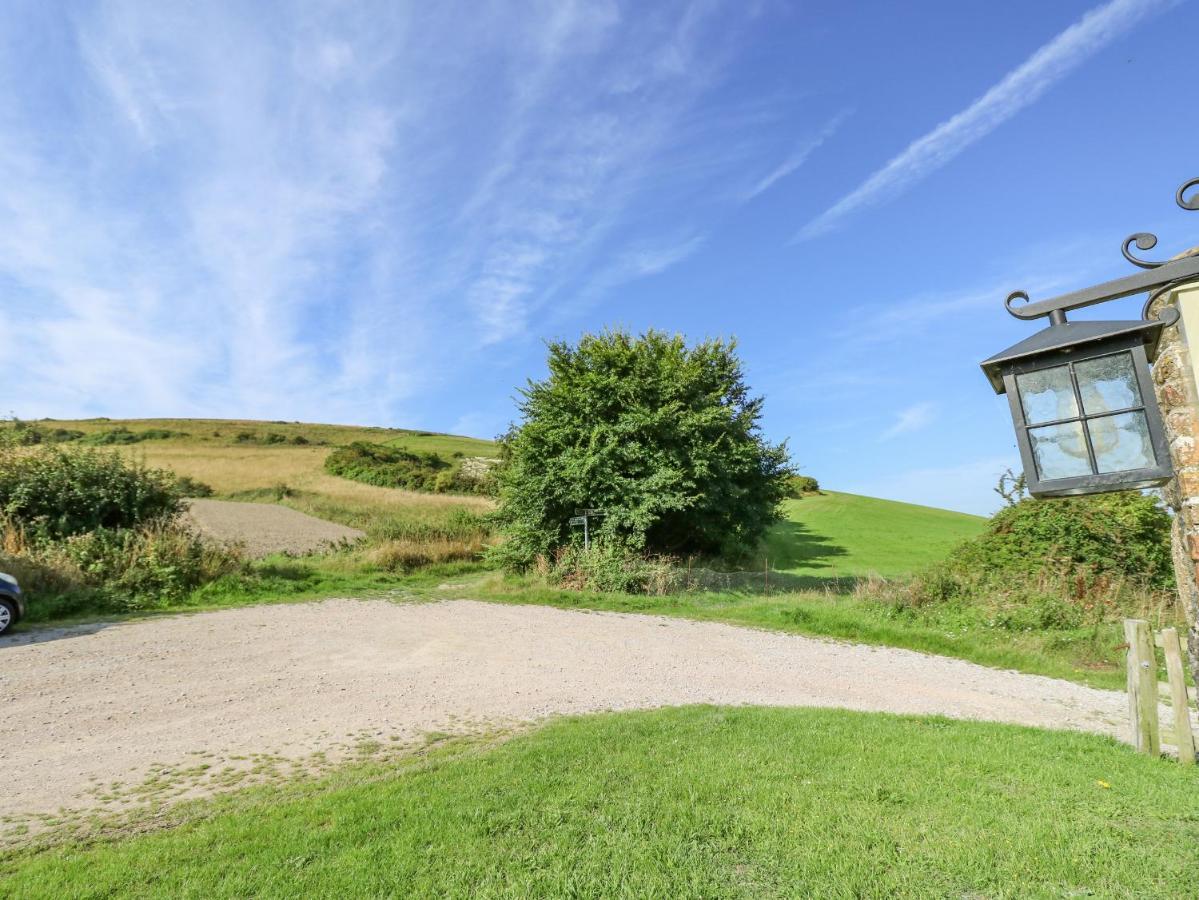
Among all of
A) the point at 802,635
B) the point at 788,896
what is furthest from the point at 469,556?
the point at 788,896

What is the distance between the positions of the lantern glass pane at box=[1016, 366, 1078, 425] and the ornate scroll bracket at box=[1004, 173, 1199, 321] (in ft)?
1.09

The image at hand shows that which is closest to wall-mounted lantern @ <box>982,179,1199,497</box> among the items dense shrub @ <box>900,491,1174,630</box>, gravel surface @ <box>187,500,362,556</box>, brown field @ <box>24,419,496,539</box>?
dense shrub @ <box>900,491,1174,630</box>

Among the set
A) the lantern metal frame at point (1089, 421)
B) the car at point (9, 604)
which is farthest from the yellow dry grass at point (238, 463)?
the lantern metal frame at point (1089, 421)

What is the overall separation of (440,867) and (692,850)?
1.23 meters

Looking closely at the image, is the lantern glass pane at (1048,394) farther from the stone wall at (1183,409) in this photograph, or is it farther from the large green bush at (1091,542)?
the large green bush at (1091,542)

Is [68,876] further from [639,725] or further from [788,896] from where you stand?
[639,725]

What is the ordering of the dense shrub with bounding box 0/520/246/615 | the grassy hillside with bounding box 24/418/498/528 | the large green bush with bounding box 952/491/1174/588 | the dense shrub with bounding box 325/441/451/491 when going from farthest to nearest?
the dense shrub with bounding box 325/441/451/491, the grassy hillside with bounding box 24/418/498/528, the large green bush with bounding box 952/491/1174/588, the dense shrub with bounding box 0/520/246/615

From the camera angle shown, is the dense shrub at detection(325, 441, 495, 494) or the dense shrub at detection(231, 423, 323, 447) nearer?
the dense shrub at detection(325, 441, 495, 494)

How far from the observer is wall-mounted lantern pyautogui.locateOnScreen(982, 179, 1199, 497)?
2.74 m

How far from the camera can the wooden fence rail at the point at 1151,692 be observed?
4.63m

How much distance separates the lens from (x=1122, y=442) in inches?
108

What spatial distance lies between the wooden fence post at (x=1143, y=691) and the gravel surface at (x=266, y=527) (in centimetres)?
1903

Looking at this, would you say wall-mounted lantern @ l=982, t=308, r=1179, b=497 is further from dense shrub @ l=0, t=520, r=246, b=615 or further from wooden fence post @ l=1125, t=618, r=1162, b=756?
dense shrub @ l=0, t=520, r=246, b=615

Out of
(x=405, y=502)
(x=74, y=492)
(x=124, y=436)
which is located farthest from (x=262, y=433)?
(x=74, y=492)
